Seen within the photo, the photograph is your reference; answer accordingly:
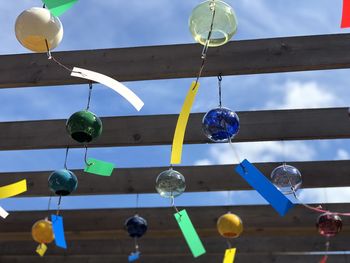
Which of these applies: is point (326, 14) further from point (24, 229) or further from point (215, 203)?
point (24, 229)

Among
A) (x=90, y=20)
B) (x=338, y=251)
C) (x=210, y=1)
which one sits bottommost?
(x=210, y=1)

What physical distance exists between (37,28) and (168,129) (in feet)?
7.29

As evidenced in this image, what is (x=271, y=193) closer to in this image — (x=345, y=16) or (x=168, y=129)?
(x=345, y=16)

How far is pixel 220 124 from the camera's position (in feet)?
10.2

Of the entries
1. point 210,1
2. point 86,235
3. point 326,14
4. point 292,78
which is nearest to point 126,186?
point 86,235

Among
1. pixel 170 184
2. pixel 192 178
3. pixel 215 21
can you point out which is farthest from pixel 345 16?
pixel 192 178

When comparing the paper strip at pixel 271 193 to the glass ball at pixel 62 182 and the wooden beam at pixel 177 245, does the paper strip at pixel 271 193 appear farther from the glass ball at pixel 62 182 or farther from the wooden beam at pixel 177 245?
the wooden beam at pixel 177 245

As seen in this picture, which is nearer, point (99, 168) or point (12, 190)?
point (99, 168)

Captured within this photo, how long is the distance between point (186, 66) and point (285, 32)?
2.40ft

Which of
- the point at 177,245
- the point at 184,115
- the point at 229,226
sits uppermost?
the point at 177,245

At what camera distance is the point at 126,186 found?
200 inches

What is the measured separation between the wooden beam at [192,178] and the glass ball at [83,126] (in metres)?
1.90

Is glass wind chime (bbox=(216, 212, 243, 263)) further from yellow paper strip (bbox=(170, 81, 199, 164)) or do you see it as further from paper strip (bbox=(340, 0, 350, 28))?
paper strip (bbox=(340, 0, 350, 28))

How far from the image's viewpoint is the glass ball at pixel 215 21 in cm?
247
